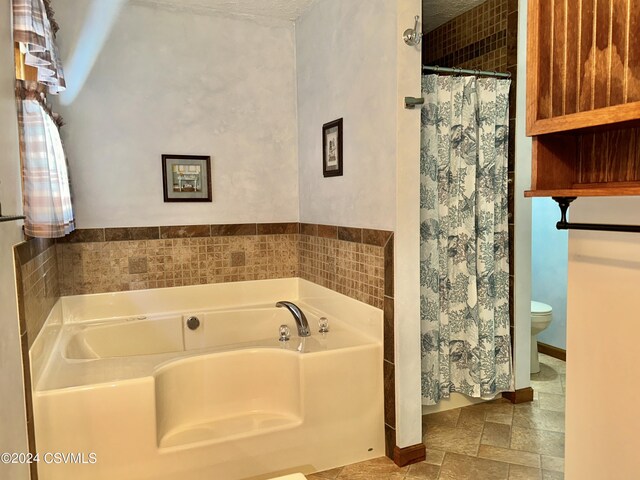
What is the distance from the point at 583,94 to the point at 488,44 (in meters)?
2.21

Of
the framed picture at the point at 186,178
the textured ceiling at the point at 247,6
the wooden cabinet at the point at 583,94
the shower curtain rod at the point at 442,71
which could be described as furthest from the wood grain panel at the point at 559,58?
the framed picture at the point at 186,178

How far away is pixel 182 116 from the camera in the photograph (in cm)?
321

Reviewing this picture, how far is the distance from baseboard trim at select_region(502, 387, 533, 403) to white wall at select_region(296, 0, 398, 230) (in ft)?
4.99

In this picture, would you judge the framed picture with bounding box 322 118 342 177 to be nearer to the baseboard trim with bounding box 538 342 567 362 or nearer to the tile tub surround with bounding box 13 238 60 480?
the tile tub surround with bounding box 13 238 60 480

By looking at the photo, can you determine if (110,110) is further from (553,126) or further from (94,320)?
(553,126)

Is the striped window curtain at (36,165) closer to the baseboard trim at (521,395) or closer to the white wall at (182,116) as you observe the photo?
the white wall at (182,116)

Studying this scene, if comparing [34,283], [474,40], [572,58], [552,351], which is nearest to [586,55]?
[572,58]

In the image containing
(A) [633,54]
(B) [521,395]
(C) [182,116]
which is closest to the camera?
(A) [633,54]

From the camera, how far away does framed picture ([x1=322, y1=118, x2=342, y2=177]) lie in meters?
2.89

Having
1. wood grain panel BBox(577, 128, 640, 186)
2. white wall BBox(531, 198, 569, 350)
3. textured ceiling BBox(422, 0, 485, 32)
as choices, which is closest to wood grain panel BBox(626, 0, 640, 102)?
wood grain panel BBox(577, 128, 640, 186)

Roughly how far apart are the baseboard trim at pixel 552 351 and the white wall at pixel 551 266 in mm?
31

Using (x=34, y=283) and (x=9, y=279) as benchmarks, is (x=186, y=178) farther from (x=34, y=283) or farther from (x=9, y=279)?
(x=9, y=279)

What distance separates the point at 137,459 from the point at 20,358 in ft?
2.19

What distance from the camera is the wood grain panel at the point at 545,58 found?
50.5 inches
